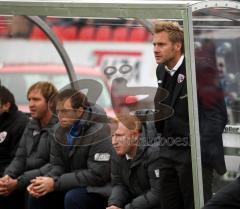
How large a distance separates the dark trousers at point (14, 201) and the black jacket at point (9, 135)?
0.74 feet

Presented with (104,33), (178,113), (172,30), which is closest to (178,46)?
(172,30)

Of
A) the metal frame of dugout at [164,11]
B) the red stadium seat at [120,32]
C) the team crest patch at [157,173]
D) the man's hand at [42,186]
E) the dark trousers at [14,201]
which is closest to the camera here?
the metal frame of dugout at [164,11]

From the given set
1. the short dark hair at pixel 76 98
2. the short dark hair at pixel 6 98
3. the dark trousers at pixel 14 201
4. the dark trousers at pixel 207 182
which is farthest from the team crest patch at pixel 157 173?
the short dark hair at pixel 6 98

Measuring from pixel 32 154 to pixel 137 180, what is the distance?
4.07 feet

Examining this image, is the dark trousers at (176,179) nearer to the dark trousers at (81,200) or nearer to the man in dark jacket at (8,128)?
the dark trousers at (81,200)

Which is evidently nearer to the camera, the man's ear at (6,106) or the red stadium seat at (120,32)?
the red stadium seat at (120,32)

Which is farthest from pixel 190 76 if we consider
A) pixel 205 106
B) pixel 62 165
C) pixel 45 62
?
pixel 45 62

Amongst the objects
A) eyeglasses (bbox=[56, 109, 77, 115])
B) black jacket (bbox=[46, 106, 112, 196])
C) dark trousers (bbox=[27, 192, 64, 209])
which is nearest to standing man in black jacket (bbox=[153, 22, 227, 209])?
black jacket (bbox=[46, 106, 112, 196])

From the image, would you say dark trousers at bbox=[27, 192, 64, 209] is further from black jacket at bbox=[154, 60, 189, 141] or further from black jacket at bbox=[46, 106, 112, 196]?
black jacket at bbox=[154, 60, 189, 141]

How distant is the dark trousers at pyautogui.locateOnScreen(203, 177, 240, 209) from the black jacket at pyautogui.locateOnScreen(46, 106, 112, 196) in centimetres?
157

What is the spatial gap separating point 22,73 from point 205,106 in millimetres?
3701

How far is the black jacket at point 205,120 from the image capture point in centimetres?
606

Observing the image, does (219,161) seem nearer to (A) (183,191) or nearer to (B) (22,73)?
(A) (183,191)

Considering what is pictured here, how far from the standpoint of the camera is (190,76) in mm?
5938
